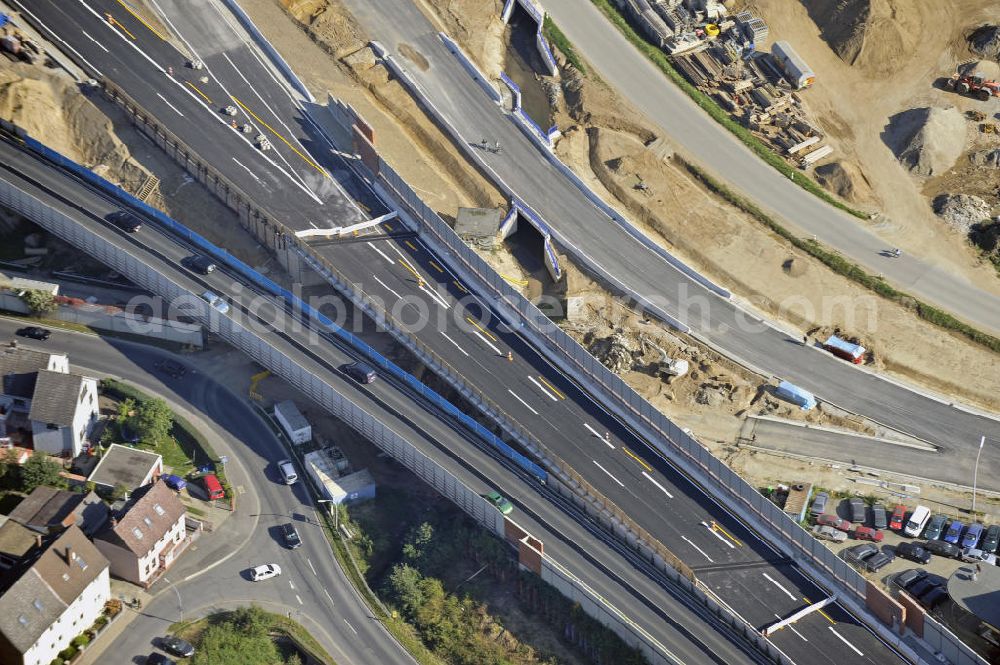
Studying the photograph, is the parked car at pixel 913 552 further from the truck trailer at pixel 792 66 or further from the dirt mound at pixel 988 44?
the dirt mound at pixel 988 44

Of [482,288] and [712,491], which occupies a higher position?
[482,288]

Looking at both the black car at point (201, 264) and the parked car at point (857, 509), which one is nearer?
the parked car at point (857, 509)

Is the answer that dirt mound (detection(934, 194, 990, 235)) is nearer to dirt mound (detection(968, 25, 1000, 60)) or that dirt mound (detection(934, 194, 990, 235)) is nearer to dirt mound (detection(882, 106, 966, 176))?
dirt mound (detection(882, 106, 966, 176))

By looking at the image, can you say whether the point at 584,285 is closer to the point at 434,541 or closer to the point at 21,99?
the point at 434,541

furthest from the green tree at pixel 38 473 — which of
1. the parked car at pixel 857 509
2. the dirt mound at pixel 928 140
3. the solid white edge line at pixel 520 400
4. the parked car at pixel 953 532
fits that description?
the dirt mound at pixel 928 140

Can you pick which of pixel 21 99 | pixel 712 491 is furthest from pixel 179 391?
pixel 712 491

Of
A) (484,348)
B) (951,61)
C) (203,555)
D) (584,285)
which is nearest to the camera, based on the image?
(203,555)
